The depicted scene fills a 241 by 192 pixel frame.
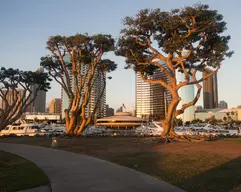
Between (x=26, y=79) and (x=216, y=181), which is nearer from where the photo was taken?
(x=216, y=181)

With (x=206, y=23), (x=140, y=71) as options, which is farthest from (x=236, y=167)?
(x=140, y=71)

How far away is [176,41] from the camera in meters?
22.3

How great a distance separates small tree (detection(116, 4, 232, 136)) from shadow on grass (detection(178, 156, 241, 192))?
46.8 ft

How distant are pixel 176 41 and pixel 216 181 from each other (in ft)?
52.7

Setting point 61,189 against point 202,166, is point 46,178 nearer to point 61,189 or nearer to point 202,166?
point 61,189

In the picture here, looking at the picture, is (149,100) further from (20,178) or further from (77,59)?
(20,178)

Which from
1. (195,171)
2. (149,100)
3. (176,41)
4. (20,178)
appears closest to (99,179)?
(20,178)

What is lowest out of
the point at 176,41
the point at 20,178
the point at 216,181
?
the point at 20,178

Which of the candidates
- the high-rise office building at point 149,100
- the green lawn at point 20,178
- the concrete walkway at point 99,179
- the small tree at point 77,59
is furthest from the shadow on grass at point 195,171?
the high-rise office building at point 149,100

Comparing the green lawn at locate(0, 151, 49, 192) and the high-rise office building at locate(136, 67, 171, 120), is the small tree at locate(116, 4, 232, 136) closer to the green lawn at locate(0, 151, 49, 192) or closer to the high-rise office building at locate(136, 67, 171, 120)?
the green lawn at locate(0, 151, 49, 192)

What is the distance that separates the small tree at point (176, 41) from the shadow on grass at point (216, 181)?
14249 millimetres

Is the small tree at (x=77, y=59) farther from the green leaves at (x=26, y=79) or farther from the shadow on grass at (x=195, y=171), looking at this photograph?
the shadow on grass at (x=195, y=171)

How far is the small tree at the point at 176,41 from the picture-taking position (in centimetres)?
2233

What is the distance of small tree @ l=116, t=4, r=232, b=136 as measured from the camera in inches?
879
